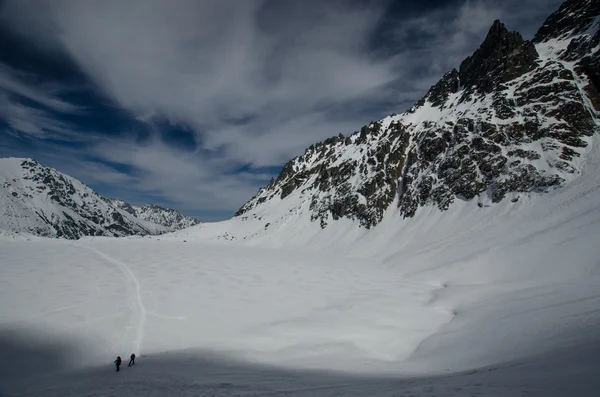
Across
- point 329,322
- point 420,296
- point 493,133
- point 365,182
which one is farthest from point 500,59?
point 329,322

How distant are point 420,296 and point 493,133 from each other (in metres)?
47.6

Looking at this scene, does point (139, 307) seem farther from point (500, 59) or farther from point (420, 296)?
point (500, 59)

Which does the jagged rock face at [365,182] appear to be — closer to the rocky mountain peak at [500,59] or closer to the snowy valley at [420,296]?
the snowy valley at [420,296]

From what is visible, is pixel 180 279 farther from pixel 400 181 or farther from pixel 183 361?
pixel 400 181

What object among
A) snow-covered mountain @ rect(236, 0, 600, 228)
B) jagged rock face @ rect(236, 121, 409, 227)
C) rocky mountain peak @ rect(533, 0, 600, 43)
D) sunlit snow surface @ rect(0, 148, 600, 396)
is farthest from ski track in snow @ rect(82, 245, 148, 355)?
rocky mountain peak @ rect(533, 0, 600, 43)

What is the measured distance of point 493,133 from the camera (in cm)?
5550

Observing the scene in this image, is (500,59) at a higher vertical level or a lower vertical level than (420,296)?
higher

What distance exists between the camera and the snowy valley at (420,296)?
35.6ft

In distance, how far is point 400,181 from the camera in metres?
71.8

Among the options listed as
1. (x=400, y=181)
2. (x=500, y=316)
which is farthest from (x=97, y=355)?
(x=400, y=181)

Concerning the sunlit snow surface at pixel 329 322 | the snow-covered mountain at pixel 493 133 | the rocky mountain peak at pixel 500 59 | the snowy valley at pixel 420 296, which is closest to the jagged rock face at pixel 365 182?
the snow-covered mountain at pixel 493 133

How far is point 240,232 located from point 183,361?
8634cm

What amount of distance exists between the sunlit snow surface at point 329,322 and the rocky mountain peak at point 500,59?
3656 centimetres

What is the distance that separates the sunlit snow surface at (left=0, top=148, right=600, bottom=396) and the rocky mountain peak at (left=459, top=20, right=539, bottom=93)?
120 ft
